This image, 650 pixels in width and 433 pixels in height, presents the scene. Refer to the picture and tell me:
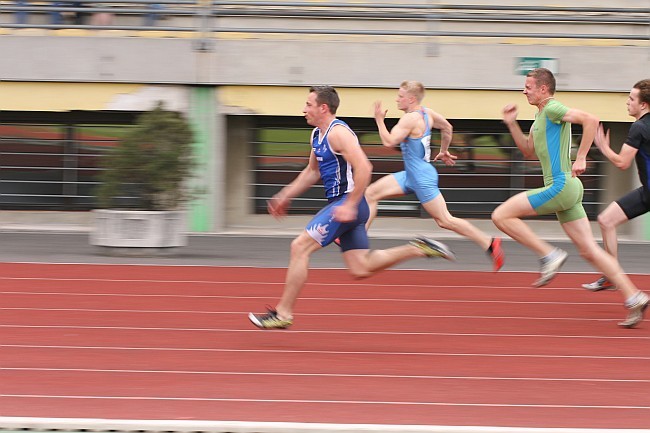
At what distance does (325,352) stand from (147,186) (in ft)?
19.5

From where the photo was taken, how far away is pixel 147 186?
43.8ft

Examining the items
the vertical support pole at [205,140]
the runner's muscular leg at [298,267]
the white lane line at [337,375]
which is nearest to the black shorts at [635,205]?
the white lane line at [337,375]

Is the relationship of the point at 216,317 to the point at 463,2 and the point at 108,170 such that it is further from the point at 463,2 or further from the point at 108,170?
the point at 463,2

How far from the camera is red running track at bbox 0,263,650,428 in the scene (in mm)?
6176

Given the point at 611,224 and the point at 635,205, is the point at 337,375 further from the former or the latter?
the point at 635,205

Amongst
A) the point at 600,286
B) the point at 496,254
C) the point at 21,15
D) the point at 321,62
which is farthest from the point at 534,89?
the point at 21,15

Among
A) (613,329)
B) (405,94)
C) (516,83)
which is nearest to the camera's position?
(613,329)

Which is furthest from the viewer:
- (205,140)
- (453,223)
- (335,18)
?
(335,18)

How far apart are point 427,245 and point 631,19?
10.0 metres

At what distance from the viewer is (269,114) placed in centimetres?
1672

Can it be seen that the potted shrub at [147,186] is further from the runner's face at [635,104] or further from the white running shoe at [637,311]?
the white running shoe at [637,311]

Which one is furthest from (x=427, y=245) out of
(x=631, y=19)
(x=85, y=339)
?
(x=631, y=19)

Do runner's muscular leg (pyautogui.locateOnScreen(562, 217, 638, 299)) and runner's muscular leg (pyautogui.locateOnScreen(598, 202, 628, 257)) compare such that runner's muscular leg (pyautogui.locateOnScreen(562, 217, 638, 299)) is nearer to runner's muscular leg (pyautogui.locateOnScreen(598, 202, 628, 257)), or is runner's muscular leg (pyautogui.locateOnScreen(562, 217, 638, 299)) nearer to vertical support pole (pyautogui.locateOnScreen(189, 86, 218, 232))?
runner's muscular leg (pyautogui.locateOnScreen(598, 202, 628, 257))

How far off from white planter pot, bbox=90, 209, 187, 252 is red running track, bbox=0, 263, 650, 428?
1565 millimetres
